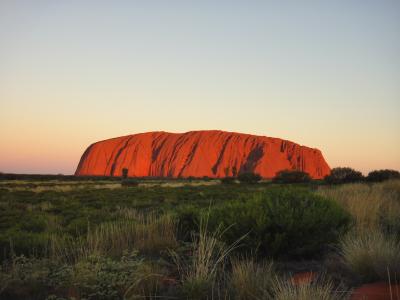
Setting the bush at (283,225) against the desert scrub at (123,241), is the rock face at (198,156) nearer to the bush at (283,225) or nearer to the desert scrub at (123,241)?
the desert scrub at (123,241)

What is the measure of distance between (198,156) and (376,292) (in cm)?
9354

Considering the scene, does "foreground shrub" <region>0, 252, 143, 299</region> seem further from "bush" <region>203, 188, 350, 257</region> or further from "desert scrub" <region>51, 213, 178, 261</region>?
"bush" <region>203, 188, 350, 257</region>

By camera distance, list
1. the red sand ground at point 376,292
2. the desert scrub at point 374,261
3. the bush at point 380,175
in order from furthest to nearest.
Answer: the bush at point 380,175, the desert scrub at point 374,261, the red sand ground at point 376,292

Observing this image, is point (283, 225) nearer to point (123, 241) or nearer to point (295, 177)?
point (123, 241)

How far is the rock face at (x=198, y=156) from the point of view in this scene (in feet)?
316

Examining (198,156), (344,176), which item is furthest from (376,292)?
(198,156)

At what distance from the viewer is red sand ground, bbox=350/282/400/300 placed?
3.85 metres

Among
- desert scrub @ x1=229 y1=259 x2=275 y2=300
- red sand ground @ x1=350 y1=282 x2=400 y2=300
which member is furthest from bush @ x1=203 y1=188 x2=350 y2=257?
red sand ground @ x1=350 y1=282 x2=400 y2=300

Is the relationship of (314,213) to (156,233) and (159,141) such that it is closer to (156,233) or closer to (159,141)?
(156,233)

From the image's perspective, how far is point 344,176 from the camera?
3859cm

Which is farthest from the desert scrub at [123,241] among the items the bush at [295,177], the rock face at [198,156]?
the rock face at [198,156]

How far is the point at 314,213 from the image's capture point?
6539 mm

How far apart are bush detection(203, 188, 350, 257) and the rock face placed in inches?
3350

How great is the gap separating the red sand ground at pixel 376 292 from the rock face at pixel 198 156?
87705 mm
